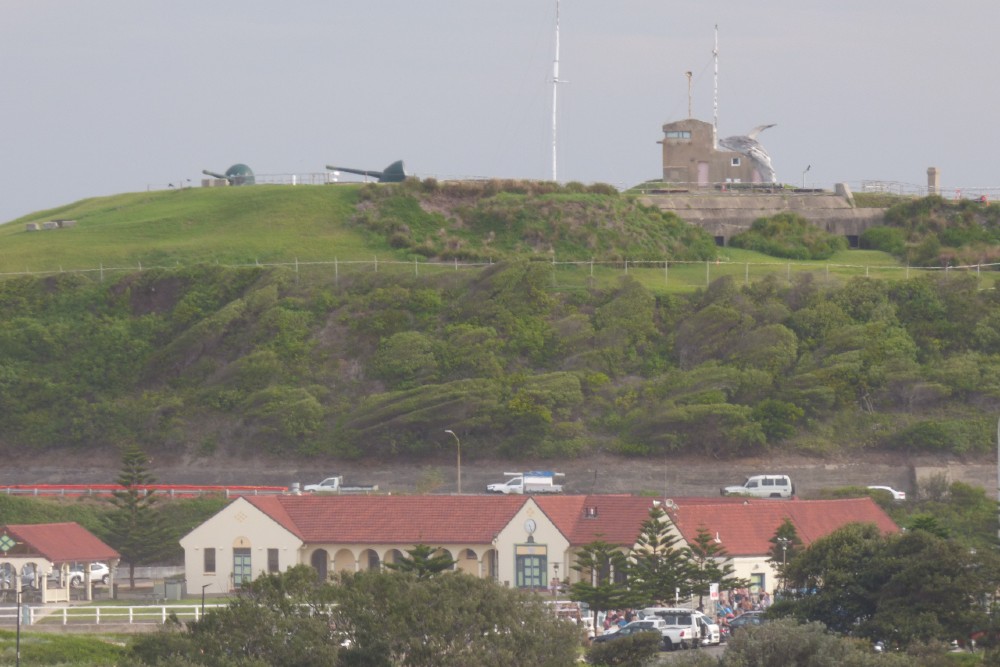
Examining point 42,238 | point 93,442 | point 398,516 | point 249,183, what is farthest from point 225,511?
point 249,183

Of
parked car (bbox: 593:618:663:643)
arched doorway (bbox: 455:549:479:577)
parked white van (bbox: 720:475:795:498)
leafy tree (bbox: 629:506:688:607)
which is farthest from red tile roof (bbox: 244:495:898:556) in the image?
parked car (bbox: 593:618:663:643)

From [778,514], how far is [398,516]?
1065 cm

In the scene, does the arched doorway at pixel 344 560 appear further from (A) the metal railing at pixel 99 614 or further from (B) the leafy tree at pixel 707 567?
(B) the leafy tree at pixel 707 567

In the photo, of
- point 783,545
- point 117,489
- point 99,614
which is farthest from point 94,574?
point 783,545

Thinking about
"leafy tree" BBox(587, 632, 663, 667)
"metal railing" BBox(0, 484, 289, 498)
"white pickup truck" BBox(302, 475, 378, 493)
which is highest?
"metal railing" BBox(0, 484, 289, 498)

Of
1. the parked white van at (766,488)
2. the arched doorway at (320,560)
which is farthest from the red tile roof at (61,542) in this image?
the parked white van at (766,488)

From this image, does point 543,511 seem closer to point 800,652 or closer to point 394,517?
point 394,517

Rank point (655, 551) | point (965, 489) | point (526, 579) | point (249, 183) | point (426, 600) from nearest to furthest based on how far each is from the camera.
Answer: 1. point (426, 600)
2. point (655, 551)
3. point (526, 579)
4. point (965, 489)
5. point (249, 183)

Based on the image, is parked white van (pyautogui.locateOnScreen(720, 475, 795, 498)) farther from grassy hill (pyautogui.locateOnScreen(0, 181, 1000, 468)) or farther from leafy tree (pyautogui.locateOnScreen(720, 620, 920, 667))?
leafy tree (pyautogui.locateOnScreen(720, 620, 920, 667))

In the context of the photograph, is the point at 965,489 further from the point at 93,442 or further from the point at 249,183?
the point at 249,183

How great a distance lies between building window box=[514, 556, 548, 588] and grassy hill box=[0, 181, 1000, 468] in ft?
44.5

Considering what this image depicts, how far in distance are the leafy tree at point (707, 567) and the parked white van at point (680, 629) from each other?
4380 mm

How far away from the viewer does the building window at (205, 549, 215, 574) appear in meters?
55.2

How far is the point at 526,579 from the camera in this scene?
178ft
